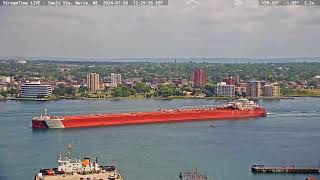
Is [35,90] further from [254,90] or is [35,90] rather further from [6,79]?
[254,90]

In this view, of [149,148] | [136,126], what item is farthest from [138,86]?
[149,148]

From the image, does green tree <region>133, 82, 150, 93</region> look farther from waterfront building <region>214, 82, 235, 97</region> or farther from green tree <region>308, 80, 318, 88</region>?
green tree <region>308, 80, 318, 88</region>

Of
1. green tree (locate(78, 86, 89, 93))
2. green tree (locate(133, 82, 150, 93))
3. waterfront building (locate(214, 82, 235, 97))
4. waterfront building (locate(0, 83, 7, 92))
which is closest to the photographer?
waterfront building (locate(0, 83, 7, 92))

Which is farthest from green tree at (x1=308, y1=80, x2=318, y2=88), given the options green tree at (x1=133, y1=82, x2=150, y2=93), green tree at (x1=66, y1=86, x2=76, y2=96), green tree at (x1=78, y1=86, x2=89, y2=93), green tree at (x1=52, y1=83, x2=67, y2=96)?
green tree at (x1=52, y1=83, x2=67, y2=96)

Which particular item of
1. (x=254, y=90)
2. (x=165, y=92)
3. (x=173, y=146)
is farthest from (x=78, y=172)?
(x=254, y=90)

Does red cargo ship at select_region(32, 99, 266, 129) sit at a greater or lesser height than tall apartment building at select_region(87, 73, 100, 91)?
lesser

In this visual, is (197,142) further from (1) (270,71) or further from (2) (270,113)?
(1) (270,71)
